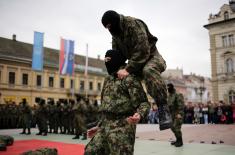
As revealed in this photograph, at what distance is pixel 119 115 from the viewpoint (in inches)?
145

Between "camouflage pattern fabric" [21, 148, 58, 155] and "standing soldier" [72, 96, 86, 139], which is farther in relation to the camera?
"standing soldier" [72, 96, 86, 139]

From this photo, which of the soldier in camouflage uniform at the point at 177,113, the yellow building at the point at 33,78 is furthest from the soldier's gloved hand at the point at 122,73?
the yellow building at the point at 33,78

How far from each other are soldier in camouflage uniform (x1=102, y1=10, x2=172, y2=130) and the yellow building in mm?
34565

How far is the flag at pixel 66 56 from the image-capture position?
25312 mm

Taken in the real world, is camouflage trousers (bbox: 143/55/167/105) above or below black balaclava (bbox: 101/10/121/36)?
below

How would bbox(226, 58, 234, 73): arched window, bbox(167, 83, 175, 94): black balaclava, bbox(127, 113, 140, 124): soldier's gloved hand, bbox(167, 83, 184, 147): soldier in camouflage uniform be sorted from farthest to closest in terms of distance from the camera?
bbox(226, 58, 234, 73): arched window, bbox(167, 83, 175, 94): black balaclava, bbox(167, 83, 184, 147): soldier in camouflage uniform, bbox(127, 113, 140, 124): soldier's gloved hand

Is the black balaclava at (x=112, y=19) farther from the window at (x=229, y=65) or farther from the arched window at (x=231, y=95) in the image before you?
the window at (x=229, y=65)

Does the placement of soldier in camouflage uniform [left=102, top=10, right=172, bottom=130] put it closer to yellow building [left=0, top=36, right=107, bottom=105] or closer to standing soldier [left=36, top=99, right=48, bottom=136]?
standing soldier [left=36, top=99, right=48, bottom=136]

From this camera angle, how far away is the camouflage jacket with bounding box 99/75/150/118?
3.65m

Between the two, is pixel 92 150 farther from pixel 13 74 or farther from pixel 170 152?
pixel 13 74

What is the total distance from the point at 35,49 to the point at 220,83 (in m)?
27.6

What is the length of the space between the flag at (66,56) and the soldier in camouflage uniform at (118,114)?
22025mm

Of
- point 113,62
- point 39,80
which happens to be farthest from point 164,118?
point 39,80

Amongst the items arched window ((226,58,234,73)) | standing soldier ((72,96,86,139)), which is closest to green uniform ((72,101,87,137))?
standing soldier ((72,96,86,139))
